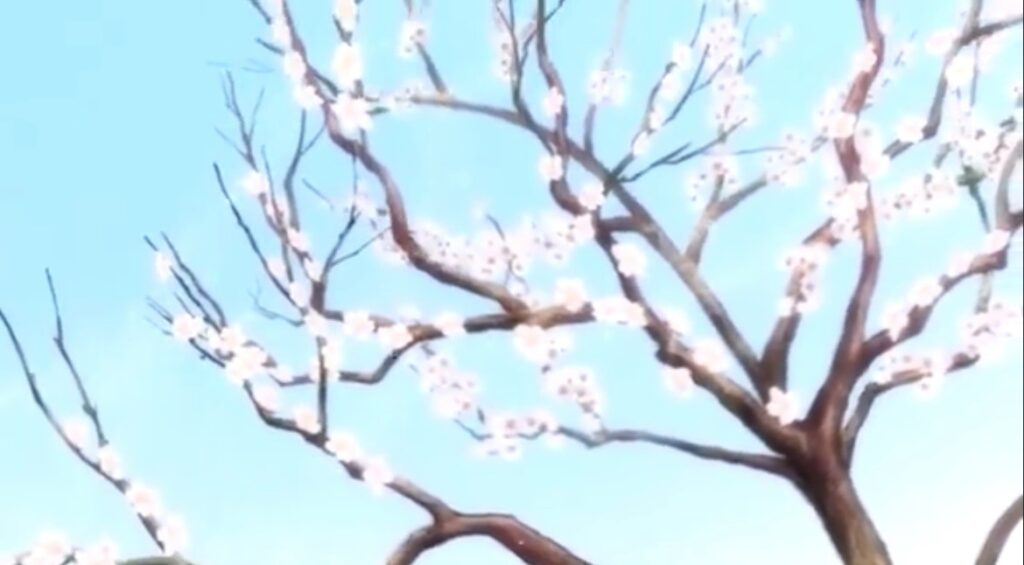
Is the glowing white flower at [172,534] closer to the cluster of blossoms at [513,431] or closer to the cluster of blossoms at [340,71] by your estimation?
the cluster of blossoms at [513,431]

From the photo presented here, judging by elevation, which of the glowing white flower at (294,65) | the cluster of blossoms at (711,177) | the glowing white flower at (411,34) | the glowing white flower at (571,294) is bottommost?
the glowing white flower at (571,294)

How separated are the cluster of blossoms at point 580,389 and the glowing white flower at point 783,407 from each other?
10.9 inches

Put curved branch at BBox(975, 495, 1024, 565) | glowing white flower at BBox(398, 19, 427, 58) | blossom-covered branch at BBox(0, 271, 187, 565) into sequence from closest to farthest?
curved branch at BBox(975, 495, 1024, 565), blossom-covered branch at BBox(0, 271, 187, 565), glowing white flower at BBox(398, 19, 427, 58)

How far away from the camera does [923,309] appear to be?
6.97 feet

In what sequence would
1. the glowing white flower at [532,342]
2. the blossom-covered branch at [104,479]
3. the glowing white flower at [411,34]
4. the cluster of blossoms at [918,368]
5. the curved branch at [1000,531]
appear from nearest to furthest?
1. the curved branch at [1000,531]
2. the cluster of blossoms at [918,368]
3. the blossom-covered branch at [104,479]
4. the glowing white flower at [532,342]
5. the glowing white flower at [411,34]

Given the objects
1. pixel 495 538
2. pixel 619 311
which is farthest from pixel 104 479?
pixel 619 311

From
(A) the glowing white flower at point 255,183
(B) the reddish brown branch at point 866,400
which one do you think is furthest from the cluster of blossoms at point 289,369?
(B) the reddish brown branch at point 866,400

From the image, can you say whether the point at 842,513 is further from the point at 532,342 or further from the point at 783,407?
the point at 532,342

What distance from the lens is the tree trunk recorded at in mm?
2059

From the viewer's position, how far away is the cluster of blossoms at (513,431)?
7.56 ft

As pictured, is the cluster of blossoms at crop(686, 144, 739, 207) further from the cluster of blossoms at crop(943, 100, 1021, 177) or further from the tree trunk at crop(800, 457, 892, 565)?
the tree trunk at crop(800, 457, 892, 565)

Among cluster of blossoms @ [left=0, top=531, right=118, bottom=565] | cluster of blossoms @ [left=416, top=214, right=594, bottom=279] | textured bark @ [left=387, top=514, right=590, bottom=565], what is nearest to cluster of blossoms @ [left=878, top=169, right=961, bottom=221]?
cluster of blossoms @ [left=416, top=214, right=594, bottom=279]

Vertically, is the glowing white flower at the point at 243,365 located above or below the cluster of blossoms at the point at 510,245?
below

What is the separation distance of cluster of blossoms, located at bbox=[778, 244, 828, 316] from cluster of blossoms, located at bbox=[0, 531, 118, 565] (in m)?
1.11
